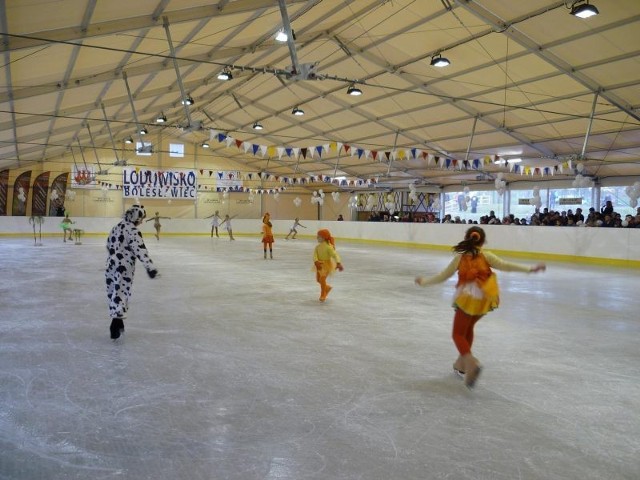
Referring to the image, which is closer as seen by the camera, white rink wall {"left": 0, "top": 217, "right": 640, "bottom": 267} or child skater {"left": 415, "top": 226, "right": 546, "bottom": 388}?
child skater {"left": 415, "top": 226, "right": 546, "bottom": 388}

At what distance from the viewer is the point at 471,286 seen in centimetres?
351

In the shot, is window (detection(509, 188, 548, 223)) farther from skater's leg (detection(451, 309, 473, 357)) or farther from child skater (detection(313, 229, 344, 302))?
skater's leg (detection(451, 309, 473, 357))

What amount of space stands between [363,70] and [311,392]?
47.2 feet

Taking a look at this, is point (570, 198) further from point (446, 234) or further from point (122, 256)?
point (122, 256)

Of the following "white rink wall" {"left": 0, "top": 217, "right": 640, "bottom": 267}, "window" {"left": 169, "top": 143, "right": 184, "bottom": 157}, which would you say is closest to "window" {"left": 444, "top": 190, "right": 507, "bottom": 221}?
"white rink wall" {"left": 0, "top": 217, "right": 640, "bottom": 267}

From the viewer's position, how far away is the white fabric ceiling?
9.63 metres

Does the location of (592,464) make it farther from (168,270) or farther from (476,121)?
(476,121)

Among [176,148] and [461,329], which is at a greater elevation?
[176,148]

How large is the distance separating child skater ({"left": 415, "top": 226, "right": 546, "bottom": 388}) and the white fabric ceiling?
6.66 m

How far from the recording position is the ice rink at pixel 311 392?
7.91 ft

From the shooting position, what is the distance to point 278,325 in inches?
218

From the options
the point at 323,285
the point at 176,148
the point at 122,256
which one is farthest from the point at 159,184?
the point at 122,256

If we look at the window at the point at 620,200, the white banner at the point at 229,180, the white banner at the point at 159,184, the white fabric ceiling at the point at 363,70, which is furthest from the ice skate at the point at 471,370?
the white banner at the point at 229,180

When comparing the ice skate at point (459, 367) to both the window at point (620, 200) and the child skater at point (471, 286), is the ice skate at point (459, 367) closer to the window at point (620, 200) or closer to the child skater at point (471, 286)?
the child skater at point (471, 286)
